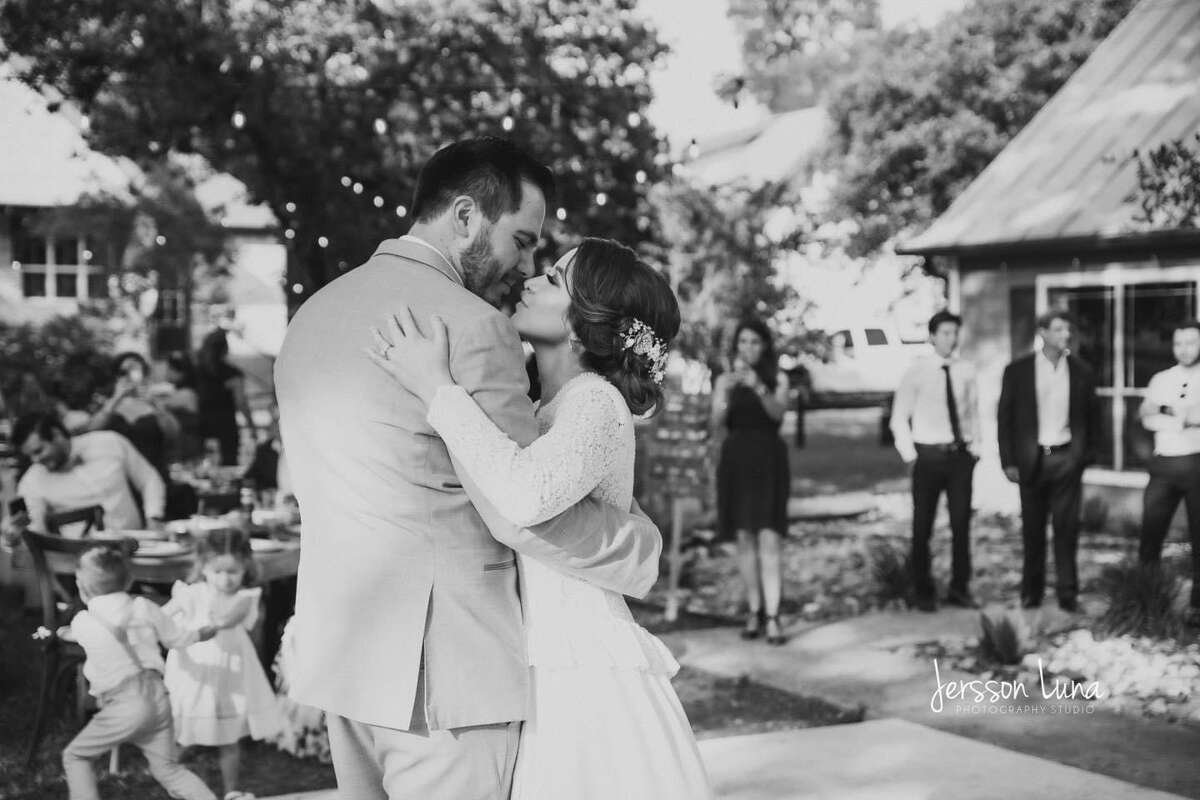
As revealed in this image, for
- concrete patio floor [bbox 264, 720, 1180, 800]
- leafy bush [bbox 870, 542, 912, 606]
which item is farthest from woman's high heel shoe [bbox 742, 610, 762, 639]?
concrete patio floor [bbox 264, 720, 1180, 800]

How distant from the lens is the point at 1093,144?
562 inches

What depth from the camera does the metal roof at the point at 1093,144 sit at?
43.7 feet

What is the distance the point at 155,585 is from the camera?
7.63 meters

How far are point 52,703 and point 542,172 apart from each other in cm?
498

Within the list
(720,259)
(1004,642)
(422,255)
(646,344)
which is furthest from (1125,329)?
(422,255)

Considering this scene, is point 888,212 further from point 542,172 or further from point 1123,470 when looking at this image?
point 542,172

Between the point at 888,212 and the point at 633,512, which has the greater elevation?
the point at 888,212

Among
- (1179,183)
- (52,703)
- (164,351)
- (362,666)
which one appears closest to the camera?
(362,666)

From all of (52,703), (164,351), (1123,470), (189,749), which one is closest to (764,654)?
(189,749)

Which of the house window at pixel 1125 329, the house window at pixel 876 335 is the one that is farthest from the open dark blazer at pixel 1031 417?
the house window at pixel 876 335

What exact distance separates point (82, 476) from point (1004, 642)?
508 centimetres

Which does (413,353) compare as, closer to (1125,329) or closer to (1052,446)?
(1052,446)

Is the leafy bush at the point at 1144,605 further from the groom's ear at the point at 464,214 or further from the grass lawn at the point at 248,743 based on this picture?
the groom's ear at the point at 464,214

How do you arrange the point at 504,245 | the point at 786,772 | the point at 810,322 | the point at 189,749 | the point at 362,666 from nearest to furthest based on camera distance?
the point at 362,666 → the point at 504,245 → the point at 786,772 → the point at 189,749 → the point at 810,322
